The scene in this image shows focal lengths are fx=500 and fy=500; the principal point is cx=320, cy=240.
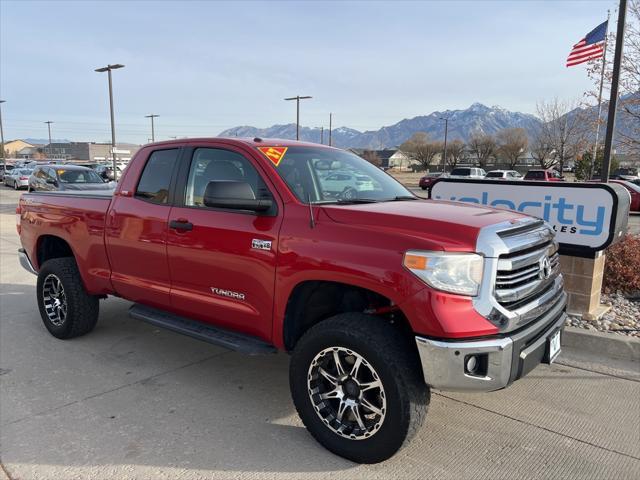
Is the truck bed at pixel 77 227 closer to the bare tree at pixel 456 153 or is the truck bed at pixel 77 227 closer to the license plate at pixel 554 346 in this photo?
the license plate at pixel 554 346

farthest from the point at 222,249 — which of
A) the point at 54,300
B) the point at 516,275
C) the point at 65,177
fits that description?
the point at 65,177

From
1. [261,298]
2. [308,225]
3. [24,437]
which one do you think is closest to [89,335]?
[24,437]

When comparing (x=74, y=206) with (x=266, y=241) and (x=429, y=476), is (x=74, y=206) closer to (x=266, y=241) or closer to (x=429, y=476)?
(x=266, y=241)

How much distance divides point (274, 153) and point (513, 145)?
65.7 m

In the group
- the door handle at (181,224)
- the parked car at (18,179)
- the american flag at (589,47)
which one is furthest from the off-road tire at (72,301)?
the parked car at (18,179)

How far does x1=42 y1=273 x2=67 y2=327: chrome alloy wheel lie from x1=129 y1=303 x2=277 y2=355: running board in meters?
1.15

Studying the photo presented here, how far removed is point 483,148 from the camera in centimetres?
6662

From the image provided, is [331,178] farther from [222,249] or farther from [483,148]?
[483,148]

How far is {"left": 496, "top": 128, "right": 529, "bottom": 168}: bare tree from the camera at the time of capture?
62938 millimetres

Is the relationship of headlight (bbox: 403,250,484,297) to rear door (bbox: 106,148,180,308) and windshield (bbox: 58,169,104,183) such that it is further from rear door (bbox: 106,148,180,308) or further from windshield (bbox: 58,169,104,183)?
windshield (bbox: 58,169,104,183)

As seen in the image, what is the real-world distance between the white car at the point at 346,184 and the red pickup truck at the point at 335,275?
1cm

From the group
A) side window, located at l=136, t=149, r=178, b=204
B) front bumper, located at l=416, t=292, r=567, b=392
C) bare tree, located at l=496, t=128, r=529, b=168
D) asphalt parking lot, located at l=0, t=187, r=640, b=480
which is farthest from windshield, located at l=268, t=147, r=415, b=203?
bare tree, located at l=496, t=128, r=529, b=168

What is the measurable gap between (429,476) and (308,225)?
1.62 m

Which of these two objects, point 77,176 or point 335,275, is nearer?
point 335,275
